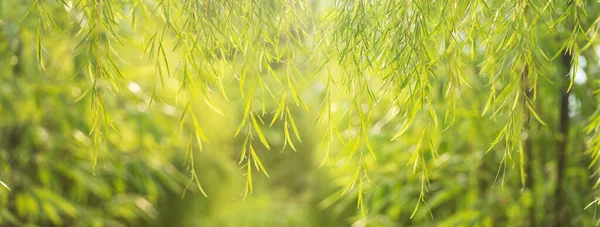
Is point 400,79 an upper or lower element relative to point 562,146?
upper

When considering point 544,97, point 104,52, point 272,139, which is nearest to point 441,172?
point 544,97

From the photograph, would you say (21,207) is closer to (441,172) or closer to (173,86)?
(173,86)

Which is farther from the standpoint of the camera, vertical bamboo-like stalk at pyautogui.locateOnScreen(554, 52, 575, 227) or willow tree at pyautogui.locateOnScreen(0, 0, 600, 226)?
vertical bamboo-like stalk at pyautogui.locateOnScreen(554, 52, 575, 227)

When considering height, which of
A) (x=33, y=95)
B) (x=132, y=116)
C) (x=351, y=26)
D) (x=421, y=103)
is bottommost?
(x=421, y=103)

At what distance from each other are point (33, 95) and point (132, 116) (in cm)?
30

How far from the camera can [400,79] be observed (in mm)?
675

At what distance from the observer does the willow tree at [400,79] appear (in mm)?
652

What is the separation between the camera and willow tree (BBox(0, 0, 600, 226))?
2.14 feet

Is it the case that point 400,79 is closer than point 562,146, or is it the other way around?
point 400,79

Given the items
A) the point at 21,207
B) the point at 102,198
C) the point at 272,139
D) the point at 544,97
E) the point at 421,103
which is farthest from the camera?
the point at 272,139

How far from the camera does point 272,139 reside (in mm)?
4402

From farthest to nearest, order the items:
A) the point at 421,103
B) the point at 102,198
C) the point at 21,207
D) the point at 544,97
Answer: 1. the point at 102,198
2. the point at 21,207
3. the point at 544,97
4. the point at 421,103

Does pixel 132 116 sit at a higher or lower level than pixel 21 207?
higher

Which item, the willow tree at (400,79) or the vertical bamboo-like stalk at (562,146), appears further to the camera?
the vertical bamboo-like stalk at (562,146)
